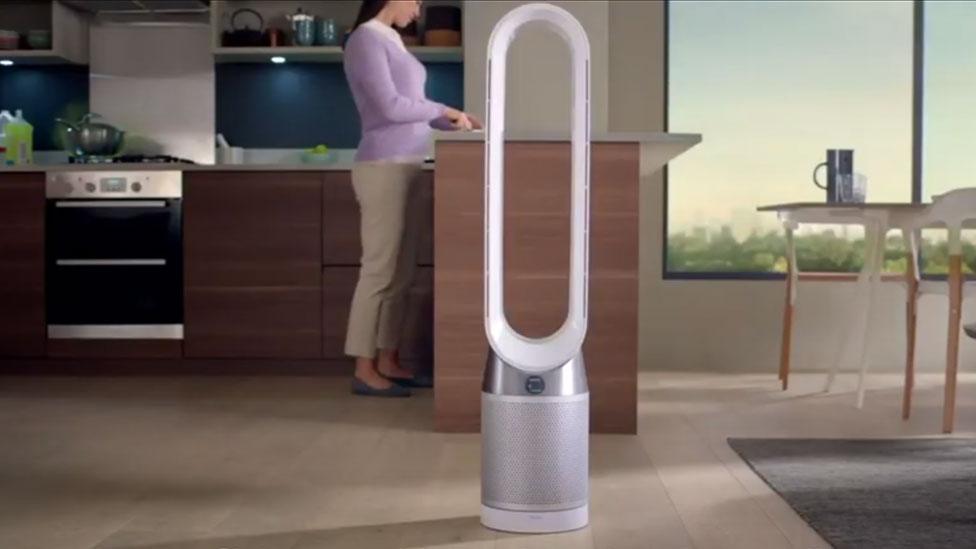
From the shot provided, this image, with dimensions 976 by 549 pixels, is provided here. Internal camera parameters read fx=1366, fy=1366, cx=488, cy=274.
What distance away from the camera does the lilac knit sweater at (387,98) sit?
469cm

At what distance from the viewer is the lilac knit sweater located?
4.69 metres

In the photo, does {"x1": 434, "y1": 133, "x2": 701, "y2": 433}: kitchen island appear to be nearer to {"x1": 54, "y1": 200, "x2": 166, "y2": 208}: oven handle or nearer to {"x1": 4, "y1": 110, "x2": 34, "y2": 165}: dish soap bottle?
{"x1": 54, "y1": 200, "x2": 166, "y2": 208}: oven handle

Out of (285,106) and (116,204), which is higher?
Answer: (285,106)

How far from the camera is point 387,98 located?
4676 mm

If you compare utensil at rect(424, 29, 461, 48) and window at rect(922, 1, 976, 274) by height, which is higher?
utensil at rect(424, 29, 461, 48)

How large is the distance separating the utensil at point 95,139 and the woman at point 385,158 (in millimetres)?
1693

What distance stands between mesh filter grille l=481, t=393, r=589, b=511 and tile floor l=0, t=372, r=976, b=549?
76 millimetres

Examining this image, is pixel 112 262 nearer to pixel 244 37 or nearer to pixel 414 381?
pixel 244 37

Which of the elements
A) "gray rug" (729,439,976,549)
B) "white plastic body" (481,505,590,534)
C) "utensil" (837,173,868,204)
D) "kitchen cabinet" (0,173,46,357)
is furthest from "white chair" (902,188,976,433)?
"kitchen cabinet" (0,173,46,357)

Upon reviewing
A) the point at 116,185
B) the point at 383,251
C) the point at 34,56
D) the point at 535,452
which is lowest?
the point at 535,452

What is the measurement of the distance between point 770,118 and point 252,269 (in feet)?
8.08

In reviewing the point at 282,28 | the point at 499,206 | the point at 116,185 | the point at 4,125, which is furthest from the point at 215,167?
the point at 499,206

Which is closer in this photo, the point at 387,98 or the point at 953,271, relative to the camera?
the point at 953,271

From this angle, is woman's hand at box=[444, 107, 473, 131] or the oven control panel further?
the oven control panel
